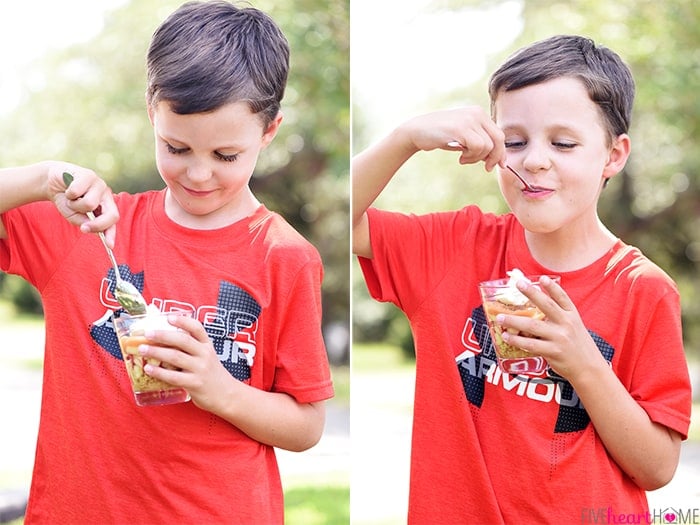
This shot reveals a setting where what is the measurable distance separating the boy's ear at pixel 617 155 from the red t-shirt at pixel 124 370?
0.61 m

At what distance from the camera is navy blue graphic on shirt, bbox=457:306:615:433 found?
5.15 feet

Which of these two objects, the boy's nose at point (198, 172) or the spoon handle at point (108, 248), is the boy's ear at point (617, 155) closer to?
the boy's nose at point (198, 172)

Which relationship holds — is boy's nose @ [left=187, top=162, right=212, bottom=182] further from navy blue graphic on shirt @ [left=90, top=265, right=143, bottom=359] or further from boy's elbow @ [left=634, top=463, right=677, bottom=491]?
boy's elbow @ [left=634, top=463, right=677, bottom=491]

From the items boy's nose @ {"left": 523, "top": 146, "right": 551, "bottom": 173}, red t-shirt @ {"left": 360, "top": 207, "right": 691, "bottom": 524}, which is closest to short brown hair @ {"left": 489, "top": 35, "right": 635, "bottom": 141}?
boy's nose @ {"left": 523, "top": 146, "right": 551, "bottom": 173}

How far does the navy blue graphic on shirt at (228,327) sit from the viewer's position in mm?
1556

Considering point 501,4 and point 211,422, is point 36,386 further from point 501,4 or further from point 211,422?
point 211,422

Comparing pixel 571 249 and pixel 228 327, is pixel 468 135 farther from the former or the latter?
pixel 228 327

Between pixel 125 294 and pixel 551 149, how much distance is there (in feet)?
2.68

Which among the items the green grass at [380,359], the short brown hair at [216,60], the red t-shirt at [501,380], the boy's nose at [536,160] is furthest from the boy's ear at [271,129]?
the green grass at [380,359]

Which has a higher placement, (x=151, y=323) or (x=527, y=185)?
(x=527, y=185)

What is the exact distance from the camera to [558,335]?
147 cm

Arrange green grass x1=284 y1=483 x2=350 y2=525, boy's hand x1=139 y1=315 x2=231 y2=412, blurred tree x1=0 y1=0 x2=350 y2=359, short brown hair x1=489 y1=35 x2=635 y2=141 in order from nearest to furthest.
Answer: boy's hand x1=139 y1=315 x2=231 y2=412 < short brown hair x1=489 y1=35 x2=635 y2=141 < blurred tree x1=0 y1=0 x2=350 y2=359 < green grass x1=284 y1=483 x2=350 y2=525

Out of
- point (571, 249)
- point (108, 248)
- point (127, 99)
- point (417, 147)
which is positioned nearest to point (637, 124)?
point (127, 99)

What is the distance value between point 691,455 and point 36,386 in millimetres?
3451
